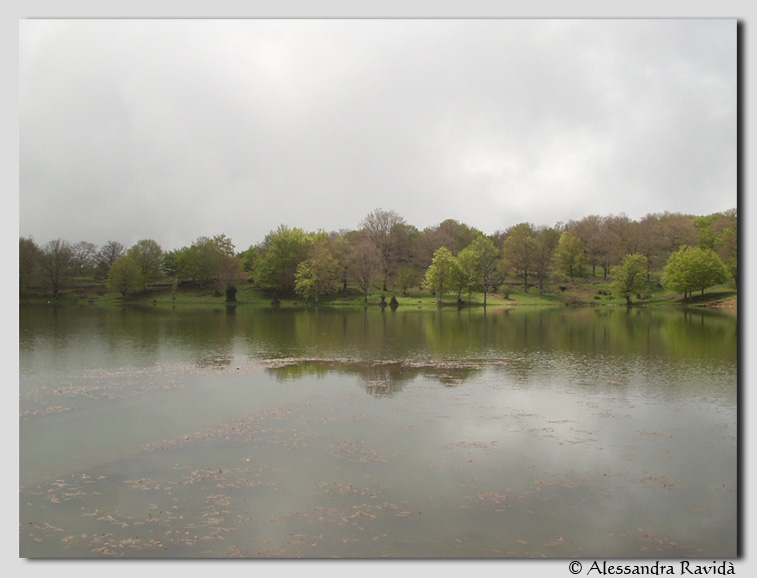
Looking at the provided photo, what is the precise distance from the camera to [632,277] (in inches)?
2559

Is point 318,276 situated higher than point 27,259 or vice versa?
point 318,276

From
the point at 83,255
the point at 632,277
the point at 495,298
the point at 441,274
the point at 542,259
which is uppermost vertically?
the point at 542,259

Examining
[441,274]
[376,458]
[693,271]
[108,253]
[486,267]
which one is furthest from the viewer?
[486,267]

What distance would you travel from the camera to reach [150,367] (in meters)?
19.7

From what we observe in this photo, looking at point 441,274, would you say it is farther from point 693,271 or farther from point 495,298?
point 693,271

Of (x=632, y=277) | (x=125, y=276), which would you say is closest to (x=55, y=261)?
(x=125, y=276)

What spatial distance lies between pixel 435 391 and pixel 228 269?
202 ft

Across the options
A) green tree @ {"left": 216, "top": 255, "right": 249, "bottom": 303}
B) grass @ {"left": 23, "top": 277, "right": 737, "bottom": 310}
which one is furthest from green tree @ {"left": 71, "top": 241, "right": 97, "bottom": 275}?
green tree @ {"left": 216, "top": 255, "right": 249, "bottom": 303}

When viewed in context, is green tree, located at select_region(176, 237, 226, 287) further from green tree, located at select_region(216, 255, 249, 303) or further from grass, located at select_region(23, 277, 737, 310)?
grass, located at select_region(23, 277, 737, 310)

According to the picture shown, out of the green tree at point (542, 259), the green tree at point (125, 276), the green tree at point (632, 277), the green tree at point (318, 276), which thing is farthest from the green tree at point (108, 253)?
the green tree at point (542, 259)

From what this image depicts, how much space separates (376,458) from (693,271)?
56.4 m

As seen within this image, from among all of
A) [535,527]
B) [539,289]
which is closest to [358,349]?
[535,527]

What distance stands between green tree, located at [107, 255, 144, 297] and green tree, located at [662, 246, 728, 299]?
5045 cm

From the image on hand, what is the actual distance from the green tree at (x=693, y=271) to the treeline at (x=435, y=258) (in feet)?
0.52
